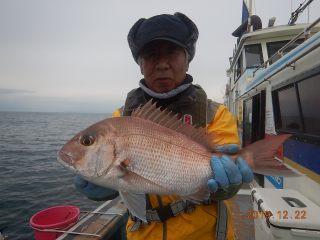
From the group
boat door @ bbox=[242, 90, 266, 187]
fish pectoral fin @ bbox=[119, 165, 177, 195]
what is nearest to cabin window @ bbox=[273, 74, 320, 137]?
boat door @ bbox=[242, 90, 266, 187]

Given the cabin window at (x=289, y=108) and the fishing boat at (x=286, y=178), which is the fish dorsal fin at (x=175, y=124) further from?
the cabin window at (x=289, y=108)

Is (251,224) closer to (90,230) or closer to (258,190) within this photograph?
(258,190)

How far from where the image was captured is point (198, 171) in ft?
5.15

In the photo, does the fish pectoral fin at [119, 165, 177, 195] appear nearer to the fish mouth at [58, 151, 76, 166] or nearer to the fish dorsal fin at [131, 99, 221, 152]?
the fish mouth at [58, 151, 76, 166]

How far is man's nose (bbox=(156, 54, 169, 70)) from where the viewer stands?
1.94 m

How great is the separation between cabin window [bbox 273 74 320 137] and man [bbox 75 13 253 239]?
142 cm

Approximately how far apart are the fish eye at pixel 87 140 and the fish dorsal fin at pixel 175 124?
0.39 metres

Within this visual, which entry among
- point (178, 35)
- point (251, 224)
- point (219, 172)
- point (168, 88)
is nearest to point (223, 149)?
point (219, 172)

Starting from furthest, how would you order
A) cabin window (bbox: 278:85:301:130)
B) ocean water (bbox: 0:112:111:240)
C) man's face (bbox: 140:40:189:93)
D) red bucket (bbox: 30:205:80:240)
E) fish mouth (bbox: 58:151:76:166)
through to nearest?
ocean water (bbox: 0:112:111:240) < red bucket (bbox: 30:205:80:240) < cabin window (bbox: 278:85:301:130) < man's face (bbox: 140:40:189:93) < fish mouth (bbox: 58:151:76:166)

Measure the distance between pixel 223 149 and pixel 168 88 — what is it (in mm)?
861

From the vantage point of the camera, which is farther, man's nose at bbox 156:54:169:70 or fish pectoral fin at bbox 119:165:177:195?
man's nose at bbox 156:54:169:70

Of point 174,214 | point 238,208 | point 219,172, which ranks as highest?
point 219,172

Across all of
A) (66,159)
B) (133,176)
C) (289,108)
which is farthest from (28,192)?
(289,108)

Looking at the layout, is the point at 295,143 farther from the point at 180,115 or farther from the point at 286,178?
the point at 180,115
